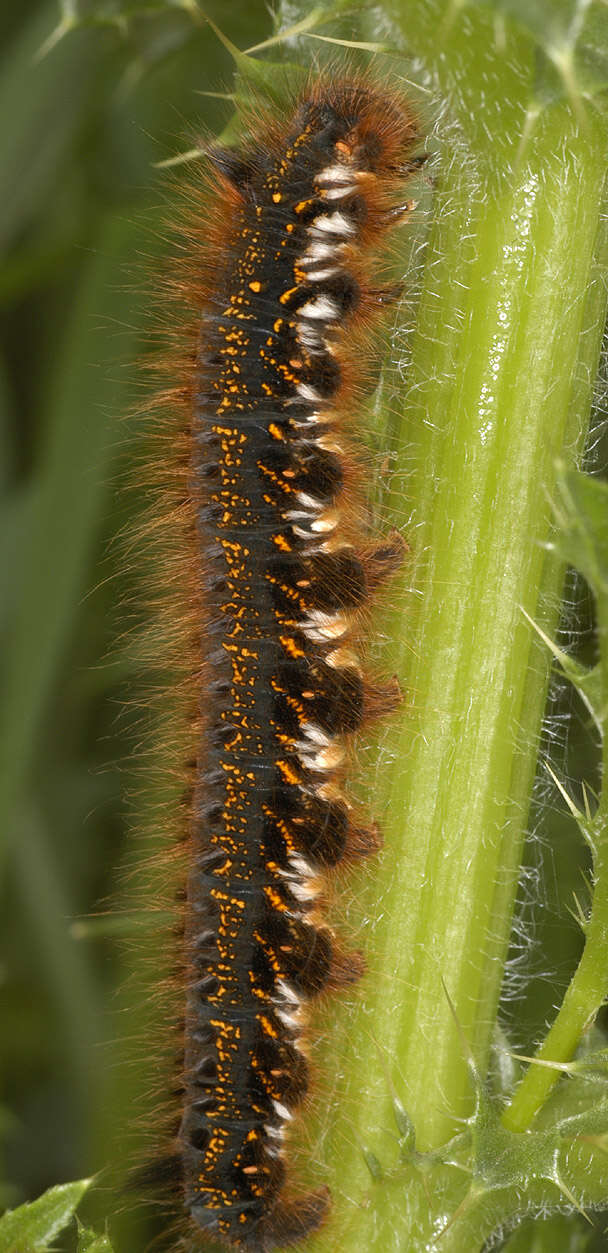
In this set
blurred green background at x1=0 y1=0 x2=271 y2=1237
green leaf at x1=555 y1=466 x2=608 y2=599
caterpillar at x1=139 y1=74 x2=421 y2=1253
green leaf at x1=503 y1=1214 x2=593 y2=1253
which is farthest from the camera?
blurred green background at x1=0 y1=0 x2=271 y2=1237

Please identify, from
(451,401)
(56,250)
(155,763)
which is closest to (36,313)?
(56,250)

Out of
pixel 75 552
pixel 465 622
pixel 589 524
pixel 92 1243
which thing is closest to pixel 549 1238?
pixel 92 1243

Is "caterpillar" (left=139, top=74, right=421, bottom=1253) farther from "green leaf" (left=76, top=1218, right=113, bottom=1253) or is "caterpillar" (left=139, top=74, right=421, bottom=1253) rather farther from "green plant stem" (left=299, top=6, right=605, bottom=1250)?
"green leaf" (left=76, top=1218, right=113, bottom=1253)

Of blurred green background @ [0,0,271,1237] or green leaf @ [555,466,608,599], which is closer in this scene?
green leaf @ [555,466,608,599]

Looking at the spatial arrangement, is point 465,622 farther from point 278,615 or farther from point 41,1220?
point 41,1220

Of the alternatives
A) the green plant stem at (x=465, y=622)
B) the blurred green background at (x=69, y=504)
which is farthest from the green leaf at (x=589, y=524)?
the blurred green background at (x=69, y=504)

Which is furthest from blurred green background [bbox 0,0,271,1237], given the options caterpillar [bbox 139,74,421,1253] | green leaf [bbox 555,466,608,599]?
green leaf [bbox 555,466,608,599]

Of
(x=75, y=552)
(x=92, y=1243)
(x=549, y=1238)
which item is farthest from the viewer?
(x=75, y=552)
